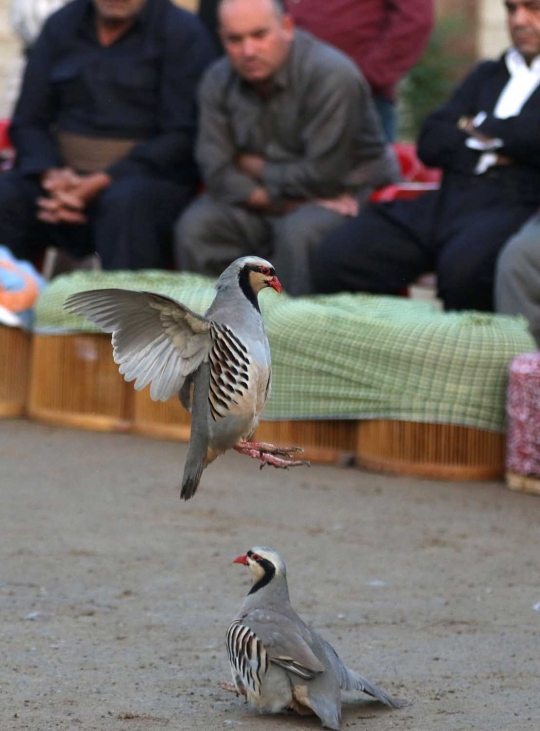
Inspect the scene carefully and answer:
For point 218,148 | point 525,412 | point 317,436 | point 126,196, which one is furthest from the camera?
point 126,196

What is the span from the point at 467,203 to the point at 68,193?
2.12m

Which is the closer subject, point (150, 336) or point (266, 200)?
point (150, 336)

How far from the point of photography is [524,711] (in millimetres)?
3557

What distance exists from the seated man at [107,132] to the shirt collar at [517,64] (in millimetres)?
1659

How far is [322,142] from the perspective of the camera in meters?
6.78

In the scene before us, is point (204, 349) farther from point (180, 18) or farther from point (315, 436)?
point (180, 18)

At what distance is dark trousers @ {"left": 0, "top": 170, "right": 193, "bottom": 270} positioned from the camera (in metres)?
7.04

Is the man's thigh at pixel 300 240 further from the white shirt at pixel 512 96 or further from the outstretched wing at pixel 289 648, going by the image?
the outstretched wing at pixel 289 648

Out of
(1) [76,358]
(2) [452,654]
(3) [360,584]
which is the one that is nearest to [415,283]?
(1) [76,358]

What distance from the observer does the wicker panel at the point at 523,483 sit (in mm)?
5730

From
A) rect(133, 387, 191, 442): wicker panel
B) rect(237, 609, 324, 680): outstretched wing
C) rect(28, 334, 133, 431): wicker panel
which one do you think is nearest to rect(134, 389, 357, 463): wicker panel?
rect(133, 387, 191, 442): wicker panel

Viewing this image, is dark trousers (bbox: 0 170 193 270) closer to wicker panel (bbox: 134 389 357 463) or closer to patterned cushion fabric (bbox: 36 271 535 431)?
patterned cushion fabric (bbox: 36 271 535 431)

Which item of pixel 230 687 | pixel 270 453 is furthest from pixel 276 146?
pixel 270 453

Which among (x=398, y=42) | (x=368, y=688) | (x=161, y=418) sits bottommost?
(x=161, y=418)
